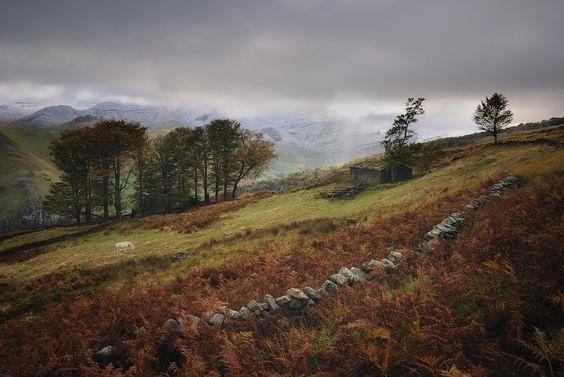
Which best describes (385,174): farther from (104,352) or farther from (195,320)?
(104,352)

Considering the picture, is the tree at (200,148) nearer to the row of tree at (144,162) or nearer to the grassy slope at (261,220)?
the row of tree at (144,162)

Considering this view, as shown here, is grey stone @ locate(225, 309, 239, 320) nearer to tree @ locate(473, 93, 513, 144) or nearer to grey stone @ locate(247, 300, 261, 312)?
grey stone @ locate(247, 300, 261, 312)

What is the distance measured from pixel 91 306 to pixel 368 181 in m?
34.9

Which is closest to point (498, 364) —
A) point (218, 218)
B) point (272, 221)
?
point (272, 221)

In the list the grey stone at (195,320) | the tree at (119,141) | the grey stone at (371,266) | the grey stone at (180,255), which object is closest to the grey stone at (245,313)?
the grey stone at (195,320)

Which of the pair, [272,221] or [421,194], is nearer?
[421,194]

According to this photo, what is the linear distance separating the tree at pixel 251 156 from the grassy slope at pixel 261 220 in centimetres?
1930

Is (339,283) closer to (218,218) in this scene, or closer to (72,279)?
(72,279)

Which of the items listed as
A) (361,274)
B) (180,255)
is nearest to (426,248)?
(361,274)

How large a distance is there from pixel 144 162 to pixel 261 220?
33.5 meters

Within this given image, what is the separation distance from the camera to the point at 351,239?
51.4 ft

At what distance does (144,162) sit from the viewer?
178ft

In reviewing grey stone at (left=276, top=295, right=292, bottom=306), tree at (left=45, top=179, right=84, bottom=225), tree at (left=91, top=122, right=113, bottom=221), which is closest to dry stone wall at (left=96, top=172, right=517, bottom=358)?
grey stone at (left=276, top=295, right=292, bottom=306)

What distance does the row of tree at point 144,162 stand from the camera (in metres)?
47.0
